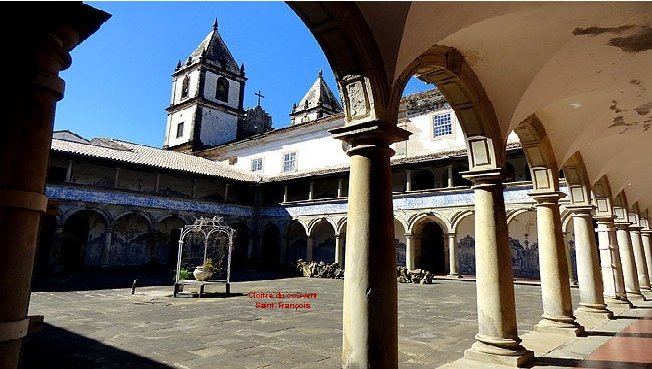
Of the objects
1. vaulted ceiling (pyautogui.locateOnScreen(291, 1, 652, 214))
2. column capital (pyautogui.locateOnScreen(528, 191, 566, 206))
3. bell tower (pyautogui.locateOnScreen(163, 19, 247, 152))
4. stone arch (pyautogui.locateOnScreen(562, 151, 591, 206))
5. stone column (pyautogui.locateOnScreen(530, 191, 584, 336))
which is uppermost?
bell tower (pyautogui.locateOnScreen(163, 19, 247, 152))

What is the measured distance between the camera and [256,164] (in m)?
29.2

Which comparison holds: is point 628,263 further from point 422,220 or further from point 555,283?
point 422,220

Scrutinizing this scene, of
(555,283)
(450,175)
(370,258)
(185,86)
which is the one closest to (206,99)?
(185,86)

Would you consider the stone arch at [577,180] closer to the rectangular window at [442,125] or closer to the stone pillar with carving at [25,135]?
the stone pillar with carving at [25,135]

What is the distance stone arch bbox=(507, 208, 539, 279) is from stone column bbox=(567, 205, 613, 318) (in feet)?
37.9

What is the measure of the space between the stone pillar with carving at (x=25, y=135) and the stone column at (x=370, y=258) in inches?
82.2

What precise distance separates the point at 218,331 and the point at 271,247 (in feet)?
68.8

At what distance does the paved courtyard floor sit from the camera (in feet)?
16.0

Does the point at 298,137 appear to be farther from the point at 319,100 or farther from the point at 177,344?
the point at 177,344

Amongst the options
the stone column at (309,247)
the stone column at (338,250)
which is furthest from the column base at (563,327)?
the stone column at (309,247)

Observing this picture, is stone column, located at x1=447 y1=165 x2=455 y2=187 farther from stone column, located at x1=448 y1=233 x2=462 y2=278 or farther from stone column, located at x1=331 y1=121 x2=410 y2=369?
stone column, located at x1=331 y1=121 x2=410 y2=369

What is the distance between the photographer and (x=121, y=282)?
1473cm

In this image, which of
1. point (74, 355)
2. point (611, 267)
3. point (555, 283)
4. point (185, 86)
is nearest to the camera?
point (74, 355)

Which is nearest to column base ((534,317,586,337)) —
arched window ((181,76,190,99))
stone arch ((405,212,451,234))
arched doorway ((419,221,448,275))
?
stone arch ((405,212,451,234))
